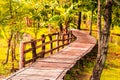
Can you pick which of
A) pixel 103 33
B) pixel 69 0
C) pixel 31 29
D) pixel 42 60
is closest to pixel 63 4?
pixel 69 0

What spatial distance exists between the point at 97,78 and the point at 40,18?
13.5m

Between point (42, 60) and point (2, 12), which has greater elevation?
point (2, 12)

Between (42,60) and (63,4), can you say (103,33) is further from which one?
(63,4)

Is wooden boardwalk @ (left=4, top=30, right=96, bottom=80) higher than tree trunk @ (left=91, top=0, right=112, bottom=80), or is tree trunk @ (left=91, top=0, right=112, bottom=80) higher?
tree trunk @ (left=91, top=0, right=112, bottom=80)

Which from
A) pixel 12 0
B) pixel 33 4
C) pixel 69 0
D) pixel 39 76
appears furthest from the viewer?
pixel 69 0

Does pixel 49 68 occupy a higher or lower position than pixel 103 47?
lower

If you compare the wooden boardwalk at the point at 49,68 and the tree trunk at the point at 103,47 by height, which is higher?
the tree trunk at the point at 103,47

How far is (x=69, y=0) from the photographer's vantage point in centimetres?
2647

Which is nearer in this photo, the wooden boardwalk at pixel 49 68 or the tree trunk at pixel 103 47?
the wooden boardwalk at pixel 49 68

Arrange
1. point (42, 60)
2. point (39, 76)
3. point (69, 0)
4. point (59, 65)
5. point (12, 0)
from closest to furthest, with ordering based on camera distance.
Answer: point (39, 76), point (59, 65), point (42, 60), point (12, 0), point (69, 0)

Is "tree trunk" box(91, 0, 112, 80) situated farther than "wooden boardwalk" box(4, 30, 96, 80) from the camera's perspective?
Yes

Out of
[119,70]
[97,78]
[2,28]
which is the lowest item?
[119,70]

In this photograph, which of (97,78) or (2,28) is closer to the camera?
(97,78)

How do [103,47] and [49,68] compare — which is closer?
[103,47]
